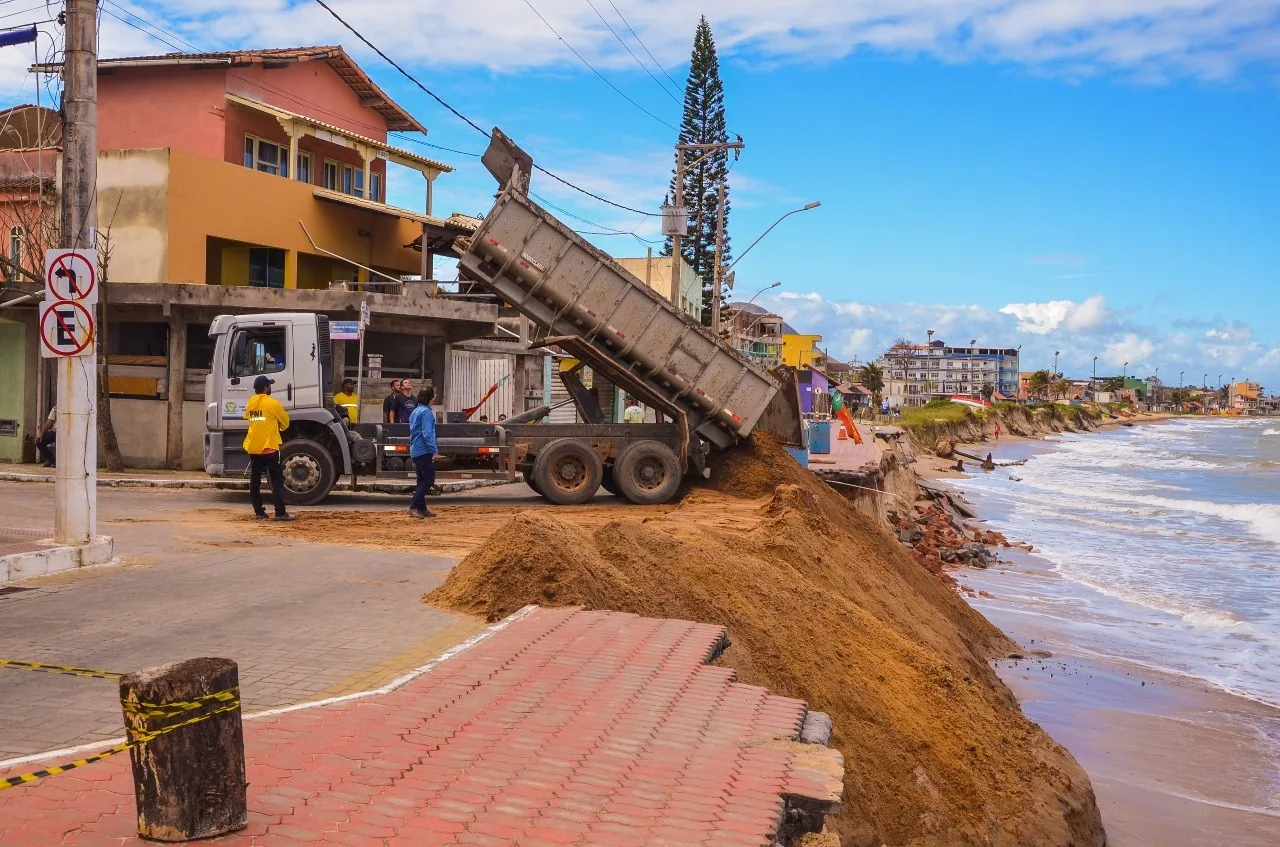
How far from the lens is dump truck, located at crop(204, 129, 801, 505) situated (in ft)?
52.8

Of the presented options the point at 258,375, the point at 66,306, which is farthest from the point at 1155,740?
the point at 258,375

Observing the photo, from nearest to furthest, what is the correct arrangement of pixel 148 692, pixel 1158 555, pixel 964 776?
1. pixel 148 692
2. pixel 964 776
3. pixel 1158 555

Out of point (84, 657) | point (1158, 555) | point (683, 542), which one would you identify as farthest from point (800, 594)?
point (1158, 555)

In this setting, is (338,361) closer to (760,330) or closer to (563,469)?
(563,469)

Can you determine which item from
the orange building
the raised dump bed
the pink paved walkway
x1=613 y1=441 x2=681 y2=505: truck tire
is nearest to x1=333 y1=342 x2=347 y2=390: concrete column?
the orange building

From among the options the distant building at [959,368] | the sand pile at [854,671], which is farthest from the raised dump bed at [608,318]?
the distant building at [959,368]

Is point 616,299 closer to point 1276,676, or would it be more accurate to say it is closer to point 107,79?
point 1276,676

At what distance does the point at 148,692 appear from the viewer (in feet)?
12.5

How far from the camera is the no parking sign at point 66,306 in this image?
952 cm

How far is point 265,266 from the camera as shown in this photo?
27.0 meters

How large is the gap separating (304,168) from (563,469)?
1621 cm

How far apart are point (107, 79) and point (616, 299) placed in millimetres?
18429

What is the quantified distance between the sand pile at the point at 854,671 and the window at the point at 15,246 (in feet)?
60.8

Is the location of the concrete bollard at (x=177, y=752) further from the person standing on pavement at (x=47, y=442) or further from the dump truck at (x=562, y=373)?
the person standing on pavement at (x=47, y=442)
